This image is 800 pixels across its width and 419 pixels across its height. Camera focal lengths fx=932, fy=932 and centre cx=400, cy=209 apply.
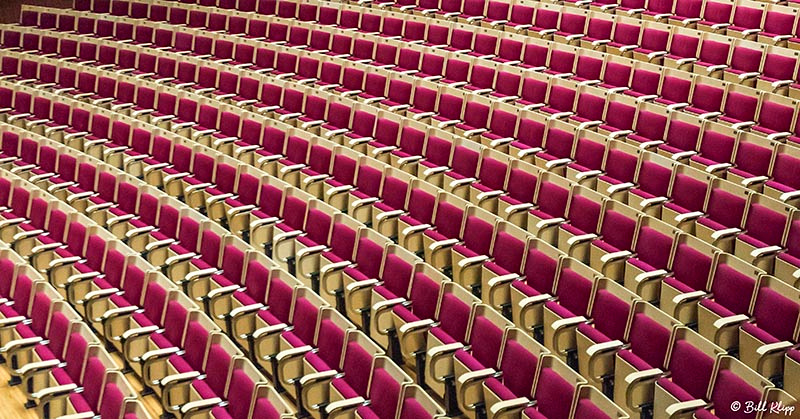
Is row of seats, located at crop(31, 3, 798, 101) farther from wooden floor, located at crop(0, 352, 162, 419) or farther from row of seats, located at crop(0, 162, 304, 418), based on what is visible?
wooden floor, located at crop(0, 352, 162, 419)

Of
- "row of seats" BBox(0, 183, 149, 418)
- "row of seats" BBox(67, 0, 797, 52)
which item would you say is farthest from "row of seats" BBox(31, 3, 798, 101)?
"row of seats" BBox(0, 183, 149, 418)

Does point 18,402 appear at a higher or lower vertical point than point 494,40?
lower

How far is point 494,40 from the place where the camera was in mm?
1283

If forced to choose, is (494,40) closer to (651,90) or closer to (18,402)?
(651,90)

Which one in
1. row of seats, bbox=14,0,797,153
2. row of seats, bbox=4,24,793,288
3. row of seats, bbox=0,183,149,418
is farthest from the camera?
row of seats, bbox=14,0,797,153

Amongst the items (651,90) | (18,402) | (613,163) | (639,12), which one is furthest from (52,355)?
(639,12)

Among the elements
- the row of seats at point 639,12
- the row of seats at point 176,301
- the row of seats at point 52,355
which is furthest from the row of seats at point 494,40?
the row of seats at point 52,355

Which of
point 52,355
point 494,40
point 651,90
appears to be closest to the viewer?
point 52,355

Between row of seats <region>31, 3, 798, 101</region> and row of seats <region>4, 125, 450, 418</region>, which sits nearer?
row of seats <region>4, 125, 450, 418</region>

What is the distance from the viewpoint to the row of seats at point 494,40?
1072 mm

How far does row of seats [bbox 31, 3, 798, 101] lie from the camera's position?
1.07m

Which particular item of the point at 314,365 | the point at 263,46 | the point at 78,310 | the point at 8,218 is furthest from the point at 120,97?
the point at 314,365

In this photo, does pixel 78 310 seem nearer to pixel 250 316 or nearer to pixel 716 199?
pixel 250 316

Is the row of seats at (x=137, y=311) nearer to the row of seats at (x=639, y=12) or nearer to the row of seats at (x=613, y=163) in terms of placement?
the row of seats at (x=613, y=163)
